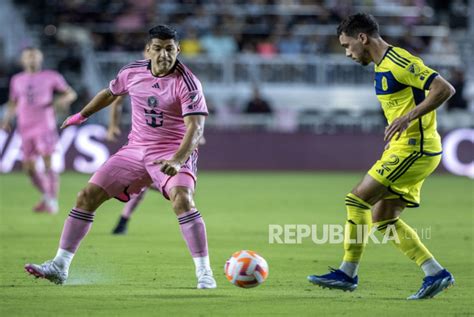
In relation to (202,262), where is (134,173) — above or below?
above

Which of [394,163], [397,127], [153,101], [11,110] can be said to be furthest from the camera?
[11,110]

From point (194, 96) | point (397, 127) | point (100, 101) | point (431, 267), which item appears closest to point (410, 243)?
point (431, 267)

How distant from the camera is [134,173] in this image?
8328 mm

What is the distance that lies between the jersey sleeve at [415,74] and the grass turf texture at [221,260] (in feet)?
5.20

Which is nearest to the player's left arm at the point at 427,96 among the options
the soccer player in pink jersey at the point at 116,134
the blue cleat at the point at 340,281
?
the blue cleat at the point at 340,281

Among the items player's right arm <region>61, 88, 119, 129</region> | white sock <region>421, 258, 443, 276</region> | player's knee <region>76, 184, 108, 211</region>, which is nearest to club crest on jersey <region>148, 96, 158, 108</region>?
player's right arm <region>61, 88, 119, 129</region>

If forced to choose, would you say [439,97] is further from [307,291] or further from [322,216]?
[322,216]

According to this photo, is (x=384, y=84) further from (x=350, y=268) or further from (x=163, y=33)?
(x=163, y=33)

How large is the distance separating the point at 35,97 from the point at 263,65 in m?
10.4

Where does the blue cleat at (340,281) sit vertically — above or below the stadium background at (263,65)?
below

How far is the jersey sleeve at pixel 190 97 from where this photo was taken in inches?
316

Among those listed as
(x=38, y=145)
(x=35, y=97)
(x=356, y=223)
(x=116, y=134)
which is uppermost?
(x=35, y=97)

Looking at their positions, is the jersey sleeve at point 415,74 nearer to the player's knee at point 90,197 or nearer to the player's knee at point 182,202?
the player's knee at point 182,202

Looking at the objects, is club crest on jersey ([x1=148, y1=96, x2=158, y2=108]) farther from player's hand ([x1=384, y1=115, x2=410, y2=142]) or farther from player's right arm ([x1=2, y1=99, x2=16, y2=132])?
player's right arm ([x1=2, y1=99, x2=16, y2=132])
